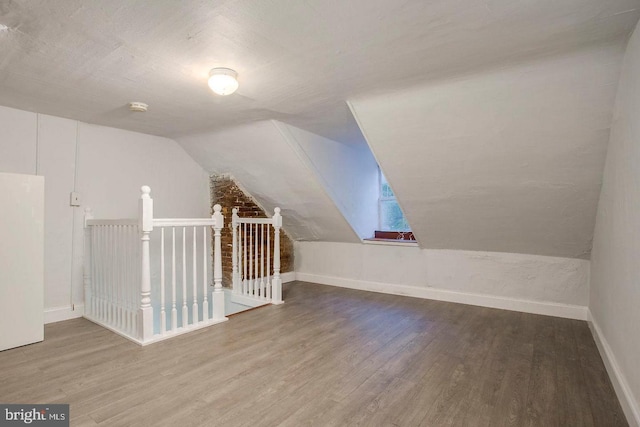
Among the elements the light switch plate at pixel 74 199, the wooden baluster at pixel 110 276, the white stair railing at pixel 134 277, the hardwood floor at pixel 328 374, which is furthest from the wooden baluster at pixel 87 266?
the wooden baluster at pixel 110 276

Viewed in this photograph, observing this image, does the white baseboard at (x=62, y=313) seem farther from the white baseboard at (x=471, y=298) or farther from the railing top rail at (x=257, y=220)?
the white baseboard at (x=471, y=298)

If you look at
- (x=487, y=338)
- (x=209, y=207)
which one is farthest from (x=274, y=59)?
(x=209, y=207)

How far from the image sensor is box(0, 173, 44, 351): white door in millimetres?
2609

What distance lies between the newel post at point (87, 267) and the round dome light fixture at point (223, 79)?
7.48 feet

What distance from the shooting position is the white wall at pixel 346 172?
3.78m

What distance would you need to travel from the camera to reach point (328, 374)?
2188 mm

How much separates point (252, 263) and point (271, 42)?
3.24 m

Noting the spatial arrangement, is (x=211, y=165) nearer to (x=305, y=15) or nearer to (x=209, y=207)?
(x=209, y=207)

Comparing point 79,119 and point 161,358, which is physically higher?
point 79,119

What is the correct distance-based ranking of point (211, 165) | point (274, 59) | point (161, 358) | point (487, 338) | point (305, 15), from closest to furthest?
1. point (305, 15)
2. point (274, 59)
3. point (161, 358)
4. point (487, 338)
5. point (211, 165)

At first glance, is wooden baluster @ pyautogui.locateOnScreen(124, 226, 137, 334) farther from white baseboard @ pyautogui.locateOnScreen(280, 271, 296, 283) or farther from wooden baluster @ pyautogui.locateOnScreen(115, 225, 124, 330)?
white baseboard @ pyautogui.locateOnScreen(280, 271, 296, 283)

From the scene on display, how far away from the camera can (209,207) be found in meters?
4.78

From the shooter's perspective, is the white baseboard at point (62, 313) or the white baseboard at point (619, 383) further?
the white baseboard at point (62, 313)

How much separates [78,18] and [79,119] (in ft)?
6.96
